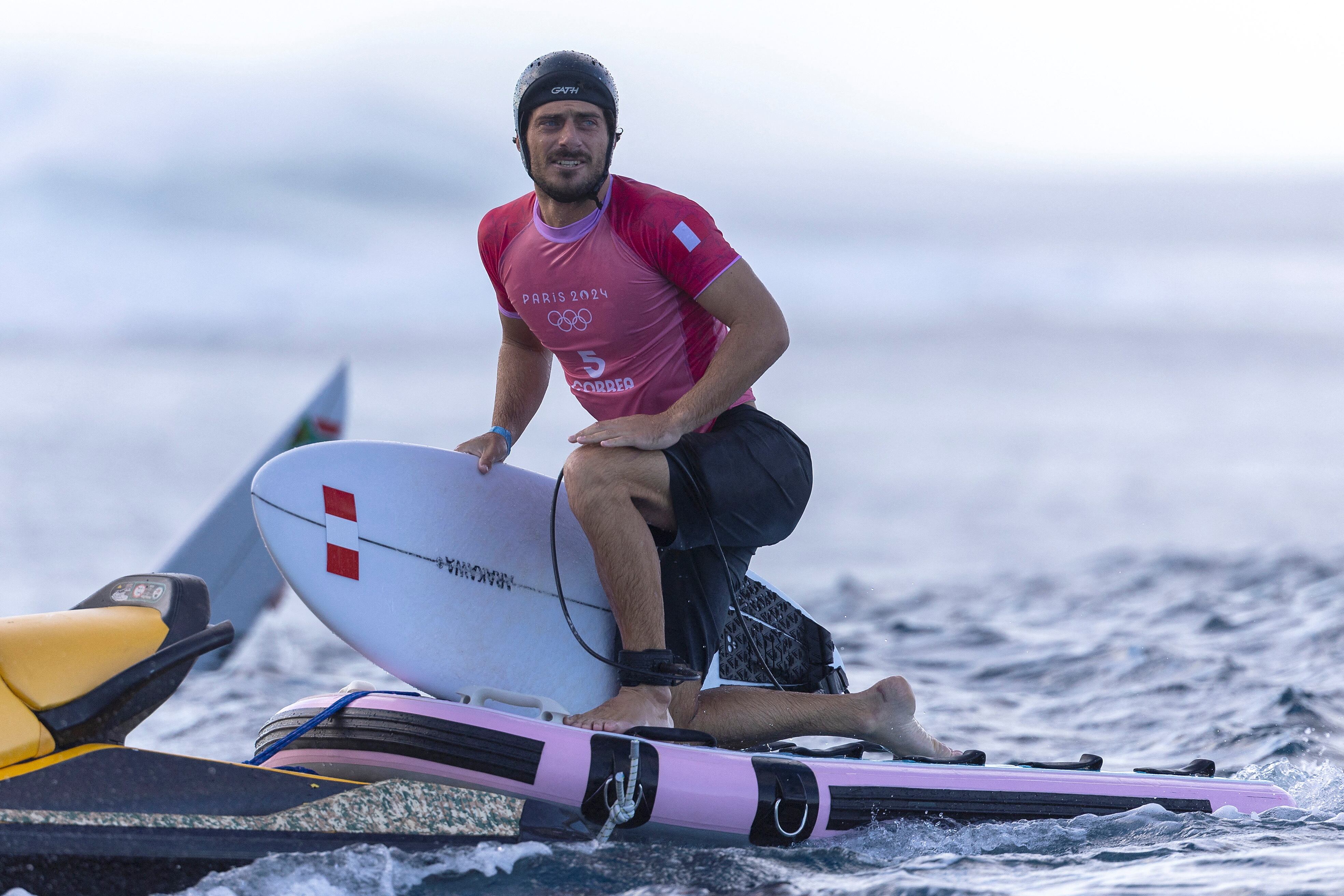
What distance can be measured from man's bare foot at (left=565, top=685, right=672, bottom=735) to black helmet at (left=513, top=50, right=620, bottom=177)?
139 centimetres

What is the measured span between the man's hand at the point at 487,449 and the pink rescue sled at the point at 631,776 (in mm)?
652

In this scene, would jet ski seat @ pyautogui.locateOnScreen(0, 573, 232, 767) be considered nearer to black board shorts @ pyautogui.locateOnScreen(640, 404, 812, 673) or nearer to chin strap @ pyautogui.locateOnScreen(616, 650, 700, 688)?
chin strap @ pyautogui.locateOnScreen(616, 650, 700, 688)

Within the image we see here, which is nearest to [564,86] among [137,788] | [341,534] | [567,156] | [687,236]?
[567,156]

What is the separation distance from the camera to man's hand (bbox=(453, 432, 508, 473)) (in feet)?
11.1

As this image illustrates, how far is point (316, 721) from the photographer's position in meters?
2.93

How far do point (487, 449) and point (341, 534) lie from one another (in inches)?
19.6

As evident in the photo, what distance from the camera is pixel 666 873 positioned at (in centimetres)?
→ 262

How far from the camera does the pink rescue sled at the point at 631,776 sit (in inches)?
107

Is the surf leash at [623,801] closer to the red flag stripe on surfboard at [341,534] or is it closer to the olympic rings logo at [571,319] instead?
the red flag stripe on surfboard at [341,534]

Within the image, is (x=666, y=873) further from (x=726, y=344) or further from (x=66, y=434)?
(x=66, y=434)

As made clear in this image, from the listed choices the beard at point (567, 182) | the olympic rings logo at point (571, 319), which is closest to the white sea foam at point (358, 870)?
the olympic rings logo at point (571, 319)

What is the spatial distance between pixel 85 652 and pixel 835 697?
2030 mm

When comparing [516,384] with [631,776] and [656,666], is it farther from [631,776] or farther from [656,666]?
[631,776]

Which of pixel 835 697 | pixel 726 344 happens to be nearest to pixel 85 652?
pixel 726 344
